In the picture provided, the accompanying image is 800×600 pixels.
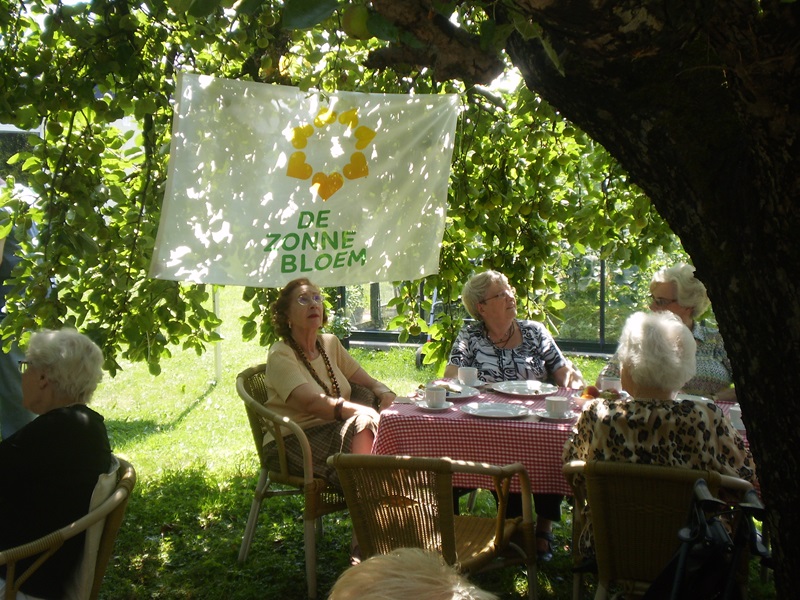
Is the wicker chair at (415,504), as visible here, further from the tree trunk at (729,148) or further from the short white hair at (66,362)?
the tree trunk at (729,148)

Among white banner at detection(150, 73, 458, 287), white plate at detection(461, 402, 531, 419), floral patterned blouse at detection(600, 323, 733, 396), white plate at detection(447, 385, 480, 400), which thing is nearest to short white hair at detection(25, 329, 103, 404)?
white banner at detection(150, 73, 458, 287)

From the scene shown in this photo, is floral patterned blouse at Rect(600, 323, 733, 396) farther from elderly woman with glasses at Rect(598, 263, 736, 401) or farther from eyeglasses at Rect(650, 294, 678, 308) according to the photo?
eyeglasses at Rect(650, 294, 678, 308)

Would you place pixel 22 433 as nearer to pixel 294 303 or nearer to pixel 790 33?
pixel 294 303

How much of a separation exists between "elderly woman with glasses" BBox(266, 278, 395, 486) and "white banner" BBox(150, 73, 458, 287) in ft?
0.57

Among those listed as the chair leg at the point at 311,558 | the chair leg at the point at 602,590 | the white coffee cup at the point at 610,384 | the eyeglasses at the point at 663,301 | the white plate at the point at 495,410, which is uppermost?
the eyeglasses at the point at 663,301

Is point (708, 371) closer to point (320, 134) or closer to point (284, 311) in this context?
point (284, 311)

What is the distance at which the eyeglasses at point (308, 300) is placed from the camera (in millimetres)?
4043

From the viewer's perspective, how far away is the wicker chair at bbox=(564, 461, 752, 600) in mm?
2488

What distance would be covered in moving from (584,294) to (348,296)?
2930 mm

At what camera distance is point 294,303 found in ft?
13.3

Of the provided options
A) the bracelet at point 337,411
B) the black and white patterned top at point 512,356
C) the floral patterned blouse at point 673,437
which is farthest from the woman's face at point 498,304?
the floral patterned blouse at point 673,437

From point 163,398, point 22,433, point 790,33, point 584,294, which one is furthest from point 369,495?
point 584,294

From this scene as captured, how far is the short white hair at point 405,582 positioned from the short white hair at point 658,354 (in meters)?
1.71

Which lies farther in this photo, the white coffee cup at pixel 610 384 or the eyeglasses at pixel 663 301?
the eyeglasses at pixel 663 301
